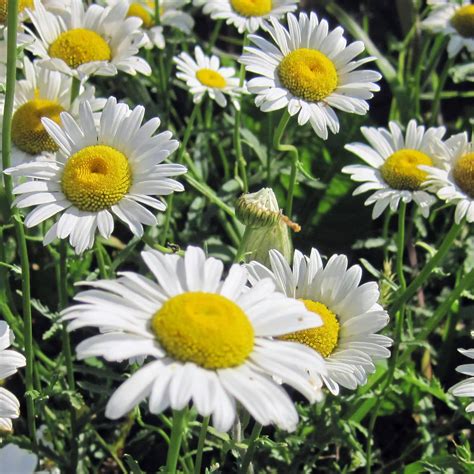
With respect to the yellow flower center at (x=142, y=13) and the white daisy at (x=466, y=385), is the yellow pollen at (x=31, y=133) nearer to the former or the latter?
the yellow flower center at (x=142, y=13)

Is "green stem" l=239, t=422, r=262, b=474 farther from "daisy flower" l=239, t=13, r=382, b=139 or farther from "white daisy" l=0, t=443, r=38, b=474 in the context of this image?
"daisy flower" l=239, t=13, r=382, b=139

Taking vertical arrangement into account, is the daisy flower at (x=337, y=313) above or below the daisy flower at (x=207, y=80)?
below

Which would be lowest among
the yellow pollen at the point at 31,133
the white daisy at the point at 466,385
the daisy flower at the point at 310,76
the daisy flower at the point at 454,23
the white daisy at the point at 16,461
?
the white daisy at the point at 466,385

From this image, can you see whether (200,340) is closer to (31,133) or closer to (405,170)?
(31,133)

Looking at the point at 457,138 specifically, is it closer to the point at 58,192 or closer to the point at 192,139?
the point at 58,192

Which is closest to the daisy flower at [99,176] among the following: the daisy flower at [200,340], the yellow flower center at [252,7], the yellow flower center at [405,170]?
the daisy flower at [200,340]

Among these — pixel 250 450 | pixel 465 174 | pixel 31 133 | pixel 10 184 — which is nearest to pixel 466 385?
pixel 250 450
